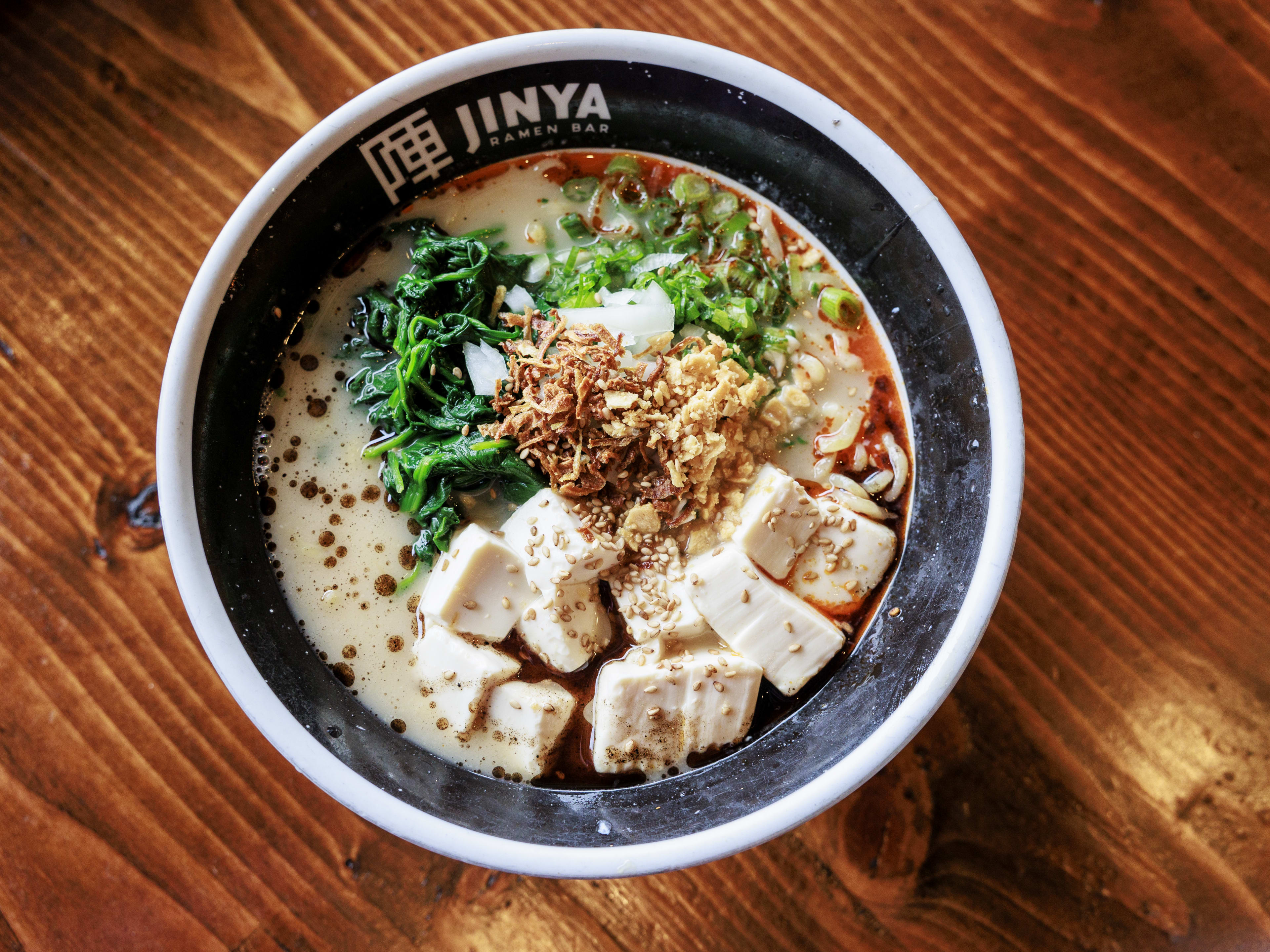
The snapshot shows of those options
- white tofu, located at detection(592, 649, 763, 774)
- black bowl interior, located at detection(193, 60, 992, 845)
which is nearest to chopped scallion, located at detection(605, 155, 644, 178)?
black bowl interior, located at detection(193, 60, 992, 845)

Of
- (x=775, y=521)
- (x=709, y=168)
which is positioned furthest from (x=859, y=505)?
(x=709, y=168)

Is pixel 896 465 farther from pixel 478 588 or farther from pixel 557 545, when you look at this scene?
pixel 478 588

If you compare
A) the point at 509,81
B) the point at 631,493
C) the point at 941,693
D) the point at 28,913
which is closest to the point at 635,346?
the point at 631,493

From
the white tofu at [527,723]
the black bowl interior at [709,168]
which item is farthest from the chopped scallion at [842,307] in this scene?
the white tofu at [527,723]

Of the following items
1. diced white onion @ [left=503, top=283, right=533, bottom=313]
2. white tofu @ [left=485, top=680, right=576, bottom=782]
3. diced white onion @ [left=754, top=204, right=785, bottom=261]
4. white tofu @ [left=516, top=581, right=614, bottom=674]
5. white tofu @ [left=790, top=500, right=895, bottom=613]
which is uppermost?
diced white onion @ [left=754, top=204, right=785, bottom=261]

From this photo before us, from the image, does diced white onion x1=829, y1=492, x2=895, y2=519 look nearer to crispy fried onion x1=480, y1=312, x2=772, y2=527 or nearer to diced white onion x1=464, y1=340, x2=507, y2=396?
Result: crispy fried onion x1=480, y1=312, x2=772, y2=527

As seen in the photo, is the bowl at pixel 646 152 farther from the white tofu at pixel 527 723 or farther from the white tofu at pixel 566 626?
the white tofu at pixel 566 626
